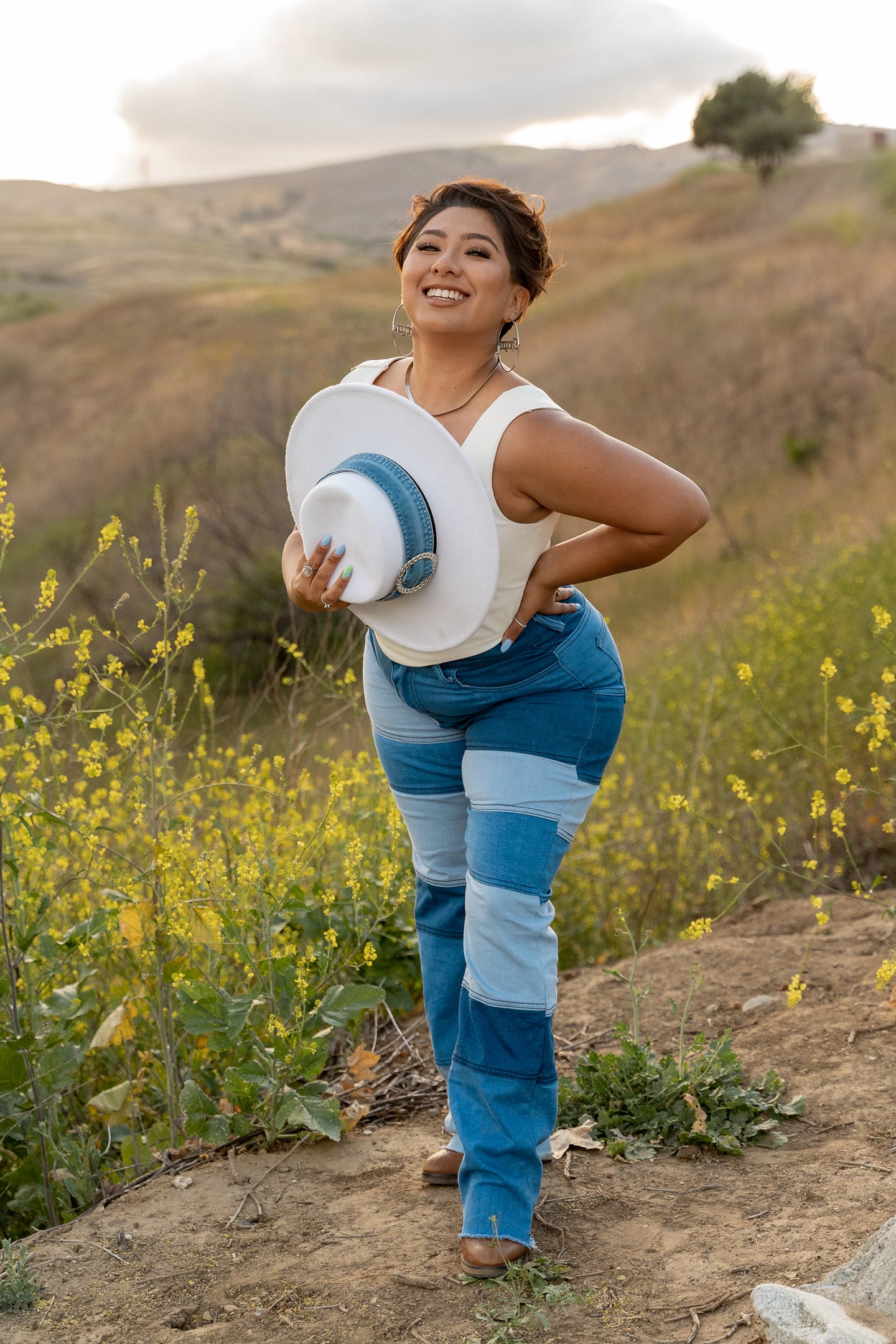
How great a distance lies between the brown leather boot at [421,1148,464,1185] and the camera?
2.64 m

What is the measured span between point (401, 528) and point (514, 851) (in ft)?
2.09

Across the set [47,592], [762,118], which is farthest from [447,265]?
[762,118]

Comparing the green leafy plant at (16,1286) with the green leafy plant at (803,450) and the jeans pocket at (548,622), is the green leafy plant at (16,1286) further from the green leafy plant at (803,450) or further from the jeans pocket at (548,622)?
the green leafy plant at (803,450)

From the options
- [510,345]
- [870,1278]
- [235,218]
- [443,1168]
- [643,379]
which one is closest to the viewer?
[870,1278]

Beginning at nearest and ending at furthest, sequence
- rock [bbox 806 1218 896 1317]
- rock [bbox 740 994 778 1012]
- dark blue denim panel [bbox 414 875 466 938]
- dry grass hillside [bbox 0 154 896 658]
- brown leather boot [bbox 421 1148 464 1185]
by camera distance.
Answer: rock [bbox 806 1218 896 1317] → dark blue denim panel [bbox 414 875 466 938] → brown leather boot [bbox 421 1148 464 1185] → rock [bbox 740 994 778 1012] → dry grass hillside [bbox 0 154 896 658]

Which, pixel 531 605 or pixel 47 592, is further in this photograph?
pixel 47 592

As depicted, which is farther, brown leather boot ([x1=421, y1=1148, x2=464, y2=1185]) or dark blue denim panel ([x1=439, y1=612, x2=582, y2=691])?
brown leather boot ([x1=421, y1=1148, x2=464, y2=1185])

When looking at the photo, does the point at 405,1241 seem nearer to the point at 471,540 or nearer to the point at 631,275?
the point at 471,540

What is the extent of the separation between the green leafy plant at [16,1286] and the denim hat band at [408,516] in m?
1.47

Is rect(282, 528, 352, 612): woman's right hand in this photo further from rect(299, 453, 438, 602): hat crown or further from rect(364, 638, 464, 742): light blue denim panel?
rect(364, 638, 464, 742): light blue denim panel

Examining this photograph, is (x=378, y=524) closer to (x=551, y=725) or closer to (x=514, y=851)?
(x=551, y=725)

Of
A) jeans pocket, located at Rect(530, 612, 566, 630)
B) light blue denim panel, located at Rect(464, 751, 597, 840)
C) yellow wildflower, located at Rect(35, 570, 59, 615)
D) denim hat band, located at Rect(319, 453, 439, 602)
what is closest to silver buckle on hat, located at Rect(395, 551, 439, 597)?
denim hat band, located at Rect(319, 453, 439, 602)

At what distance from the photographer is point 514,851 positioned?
223 cm

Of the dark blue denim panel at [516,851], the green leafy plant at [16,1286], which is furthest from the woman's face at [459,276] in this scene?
the green leafy plant at [16,1286]
